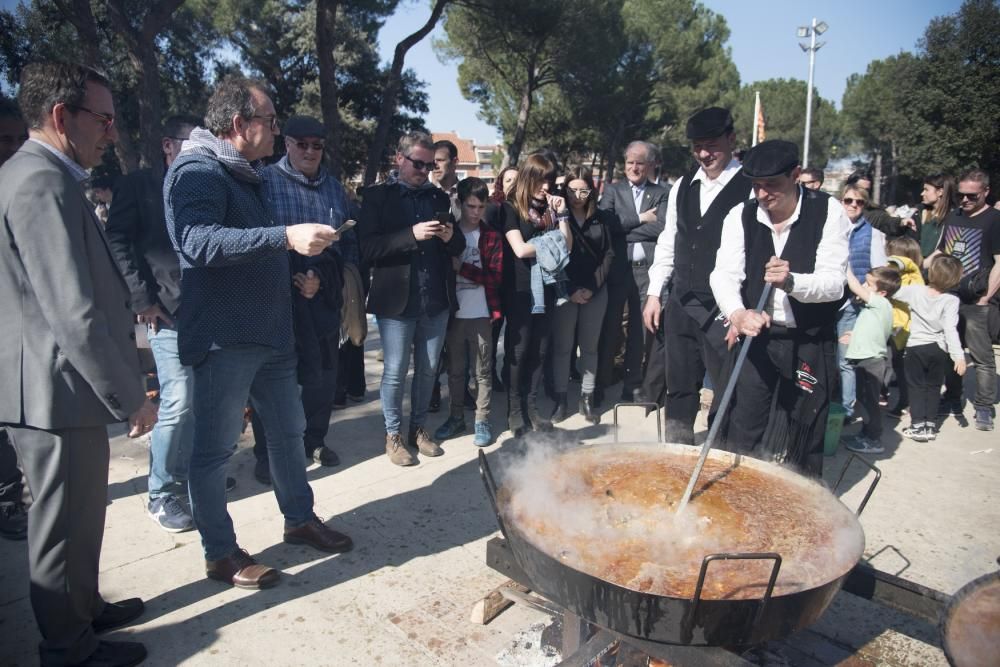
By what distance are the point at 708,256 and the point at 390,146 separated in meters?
25.5

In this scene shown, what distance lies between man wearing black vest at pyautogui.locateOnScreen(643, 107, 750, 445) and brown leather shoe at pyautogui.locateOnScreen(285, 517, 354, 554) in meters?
2.06

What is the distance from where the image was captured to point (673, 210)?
400cm

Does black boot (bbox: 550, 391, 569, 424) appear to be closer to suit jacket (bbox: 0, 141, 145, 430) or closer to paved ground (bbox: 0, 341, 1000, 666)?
paved ground (bbox: 0, 341, 1000, 666)

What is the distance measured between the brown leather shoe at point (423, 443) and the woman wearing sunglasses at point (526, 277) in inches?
28.9

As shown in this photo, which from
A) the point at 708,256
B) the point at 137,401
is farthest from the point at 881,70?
the point at 137,401

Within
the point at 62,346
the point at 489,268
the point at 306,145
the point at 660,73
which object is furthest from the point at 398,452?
the point at 660,73

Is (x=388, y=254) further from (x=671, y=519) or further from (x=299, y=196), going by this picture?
(x=671, y=519)

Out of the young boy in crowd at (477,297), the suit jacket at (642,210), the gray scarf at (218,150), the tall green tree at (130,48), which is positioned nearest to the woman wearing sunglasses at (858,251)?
the suit jacket at (642,210)

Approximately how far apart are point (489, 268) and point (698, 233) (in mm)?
1588

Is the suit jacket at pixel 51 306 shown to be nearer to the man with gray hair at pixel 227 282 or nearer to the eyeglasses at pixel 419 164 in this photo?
the man with gray hair at pixel 227 282

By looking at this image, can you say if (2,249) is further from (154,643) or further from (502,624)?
(502,624)

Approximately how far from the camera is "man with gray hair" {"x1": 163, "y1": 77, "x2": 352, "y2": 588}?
2.45m

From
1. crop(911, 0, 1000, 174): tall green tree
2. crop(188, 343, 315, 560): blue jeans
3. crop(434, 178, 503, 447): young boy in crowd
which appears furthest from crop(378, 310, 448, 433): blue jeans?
crop(911, 0, 1000, 174): tall green tree

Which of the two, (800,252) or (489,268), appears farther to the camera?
(489,268)
